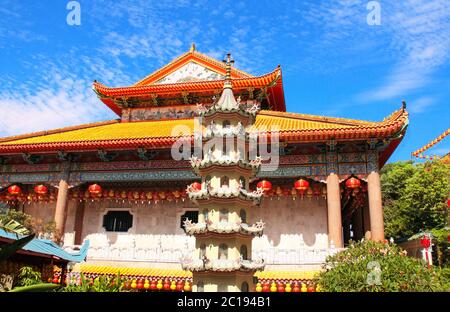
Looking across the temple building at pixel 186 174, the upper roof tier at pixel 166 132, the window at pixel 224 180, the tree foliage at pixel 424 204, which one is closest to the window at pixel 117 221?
the temple building at pixel 186 174

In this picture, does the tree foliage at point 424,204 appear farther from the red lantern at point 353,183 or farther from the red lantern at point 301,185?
the red lantern at point 301,185

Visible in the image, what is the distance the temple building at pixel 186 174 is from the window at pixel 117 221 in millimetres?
45

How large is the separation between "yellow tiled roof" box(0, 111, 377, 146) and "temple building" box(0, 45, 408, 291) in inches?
2.6

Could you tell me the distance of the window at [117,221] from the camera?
18109mm

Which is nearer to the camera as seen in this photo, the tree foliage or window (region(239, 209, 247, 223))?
window (region(239, 209, 247, 223))

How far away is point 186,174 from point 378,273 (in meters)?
8.62

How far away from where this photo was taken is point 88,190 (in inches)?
684

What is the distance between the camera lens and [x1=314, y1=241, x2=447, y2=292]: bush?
995 centimetres

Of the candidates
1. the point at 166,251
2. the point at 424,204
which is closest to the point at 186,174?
the point at 166,251

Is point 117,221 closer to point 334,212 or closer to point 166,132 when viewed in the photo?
point 166,132

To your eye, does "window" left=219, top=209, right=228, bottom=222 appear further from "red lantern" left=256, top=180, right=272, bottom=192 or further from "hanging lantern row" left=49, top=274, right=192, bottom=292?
"red lantern" left=256, top=180, right=272, bottom=192

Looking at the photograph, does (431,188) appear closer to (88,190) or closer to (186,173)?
(186,173)

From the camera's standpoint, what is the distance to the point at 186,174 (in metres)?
16.5

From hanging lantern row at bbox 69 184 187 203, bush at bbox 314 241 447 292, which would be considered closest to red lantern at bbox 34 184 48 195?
hanging lantern row at bbox 69 184 187 203
